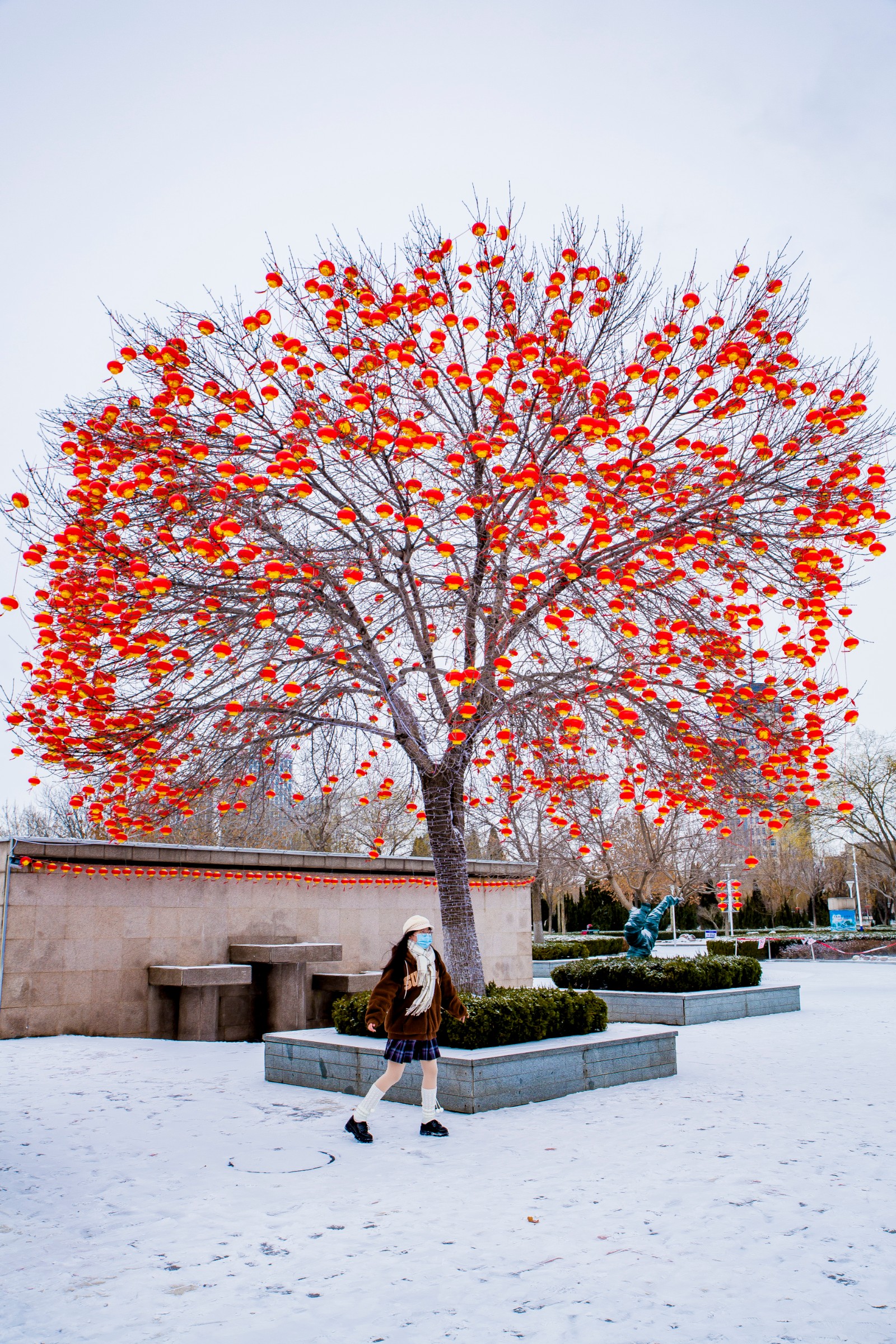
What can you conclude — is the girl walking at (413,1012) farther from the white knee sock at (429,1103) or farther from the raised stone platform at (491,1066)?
the raised stone platform at (491,1066)

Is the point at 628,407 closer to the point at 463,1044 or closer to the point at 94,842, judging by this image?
the point at 463,1044

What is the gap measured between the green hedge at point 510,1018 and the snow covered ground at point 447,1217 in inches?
24.2

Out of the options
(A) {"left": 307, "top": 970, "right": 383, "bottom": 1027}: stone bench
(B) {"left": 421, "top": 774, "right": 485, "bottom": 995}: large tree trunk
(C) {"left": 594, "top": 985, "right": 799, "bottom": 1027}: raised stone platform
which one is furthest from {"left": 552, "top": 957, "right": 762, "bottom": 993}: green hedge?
(B) {"left": 421, "top": 774, "right": 485, "bottom": 995}: large tree trunk

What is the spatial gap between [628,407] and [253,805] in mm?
5846

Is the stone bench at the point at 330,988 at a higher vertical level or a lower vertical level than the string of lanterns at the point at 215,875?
lower

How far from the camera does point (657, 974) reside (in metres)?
13.7

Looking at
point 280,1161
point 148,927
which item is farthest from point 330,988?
point 280,1161

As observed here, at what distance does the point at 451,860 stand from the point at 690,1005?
5.91m

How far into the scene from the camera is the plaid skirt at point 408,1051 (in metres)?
6.66

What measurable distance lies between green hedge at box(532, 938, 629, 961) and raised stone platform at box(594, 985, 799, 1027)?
28.5 feet

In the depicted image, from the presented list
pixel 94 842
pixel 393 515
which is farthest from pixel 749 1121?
pixel 94 842

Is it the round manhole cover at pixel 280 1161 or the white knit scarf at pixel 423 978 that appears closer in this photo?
the round manhole cover at pixel 280 1161

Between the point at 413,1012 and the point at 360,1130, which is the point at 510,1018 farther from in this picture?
the point at 360,1130

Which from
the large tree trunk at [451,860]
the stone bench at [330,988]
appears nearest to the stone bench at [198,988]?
the stone bench at [330,988]
